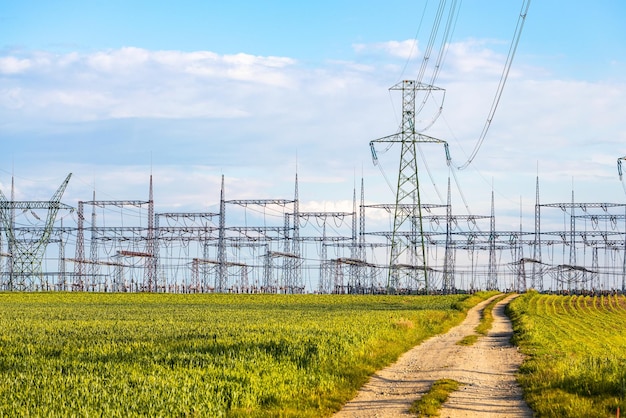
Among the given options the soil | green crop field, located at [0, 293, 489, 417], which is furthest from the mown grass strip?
green crop field, located at [0, 293, 489, 417]

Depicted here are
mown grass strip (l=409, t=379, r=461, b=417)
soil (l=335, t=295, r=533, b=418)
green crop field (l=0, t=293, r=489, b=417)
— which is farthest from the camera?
soil (l=335, t=295, r=533, b=418)

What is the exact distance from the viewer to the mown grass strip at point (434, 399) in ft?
53.8

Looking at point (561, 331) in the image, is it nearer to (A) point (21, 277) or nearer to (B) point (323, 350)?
(B) point (323, 350)

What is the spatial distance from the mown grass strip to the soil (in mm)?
160

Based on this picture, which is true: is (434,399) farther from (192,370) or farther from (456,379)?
(192,370)

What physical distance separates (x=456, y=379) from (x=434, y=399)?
12.0 feet

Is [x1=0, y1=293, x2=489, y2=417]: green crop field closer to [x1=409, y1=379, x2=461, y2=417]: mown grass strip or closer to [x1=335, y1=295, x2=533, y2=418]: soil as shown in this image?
[x1=335, y1=295, x2=533, y2=418]: soil

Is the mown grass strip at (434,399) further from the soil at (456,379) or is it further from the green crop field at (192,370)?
the green crop field at (192,370)

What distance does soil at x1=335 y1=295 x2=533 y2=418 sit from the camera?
55.5 ft

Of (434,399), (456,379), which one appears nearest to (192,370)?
(434,399)

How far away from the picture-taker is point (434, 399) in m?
17.7

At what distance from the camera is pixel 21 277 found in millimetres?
112812

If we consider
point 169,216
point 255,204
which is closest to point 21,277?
point 169,216

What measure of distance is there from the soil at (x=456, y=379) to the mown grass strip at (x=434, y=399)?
16cm
